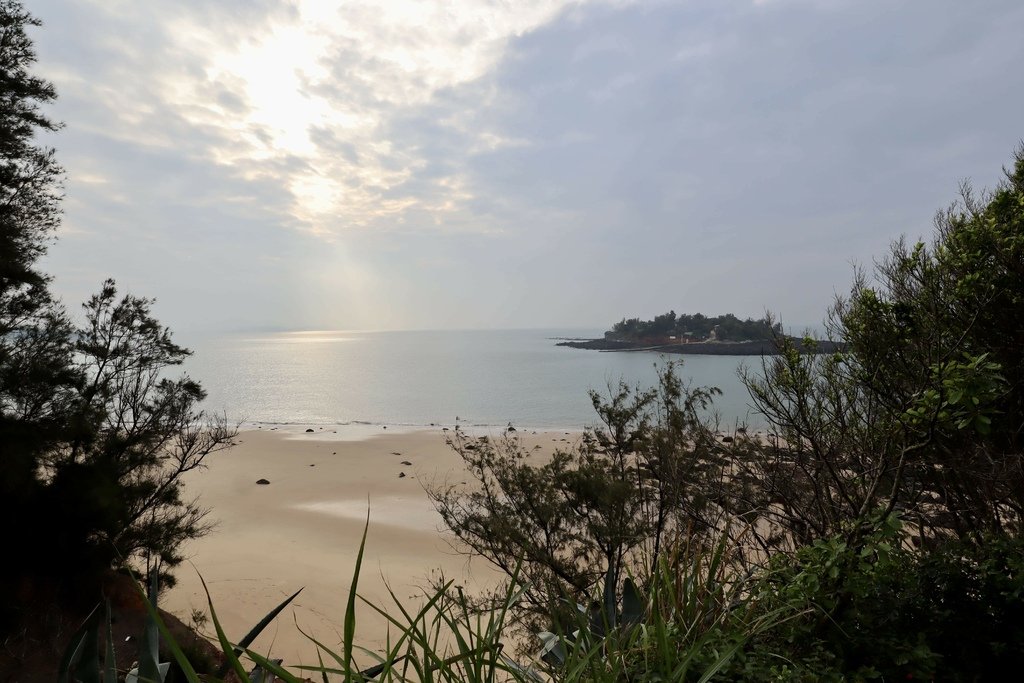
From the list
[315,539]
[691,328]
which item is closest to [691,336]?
[691,328]

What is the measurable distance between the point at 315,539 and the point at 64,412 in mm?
8051

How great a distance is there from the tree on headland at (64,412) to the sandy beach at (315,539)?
211 centimetres

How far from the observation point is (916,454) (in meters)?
4.97

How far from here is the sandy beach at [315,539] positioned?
11.8 metres

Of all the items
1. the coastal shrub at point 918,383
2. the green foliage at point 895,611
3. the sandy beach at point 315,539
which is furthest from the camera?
the sandy beach at point 315,539

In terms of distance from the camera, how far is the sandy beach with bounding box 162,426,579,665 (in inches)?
463

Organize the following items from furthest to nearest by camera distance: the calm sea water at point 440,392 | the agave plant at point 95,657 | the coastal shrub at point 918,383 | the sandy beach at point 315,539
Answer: the calm sea water at point 440,392, the sandy beach at point 315,539, the coastal shrub at point 918,383, the agave plant at point 95,657

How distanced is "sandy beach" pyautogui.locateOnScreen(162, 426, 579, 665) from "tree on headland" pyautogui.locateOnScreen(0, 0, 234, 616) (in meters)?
2.11

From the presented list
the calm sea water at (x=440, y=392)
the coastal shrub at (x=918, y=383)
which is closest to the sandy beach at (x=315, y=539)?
the coastal shrub at (x=918, y=383)

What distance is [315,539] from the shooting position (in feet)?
54.7

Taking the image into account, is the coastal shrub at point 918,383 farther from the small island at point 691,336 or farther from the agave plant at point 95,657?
the small island at point 691,336

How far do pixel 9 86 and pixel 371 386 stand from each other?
55300 mm

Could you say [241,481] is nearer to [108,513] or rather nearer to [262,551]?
[262,551]

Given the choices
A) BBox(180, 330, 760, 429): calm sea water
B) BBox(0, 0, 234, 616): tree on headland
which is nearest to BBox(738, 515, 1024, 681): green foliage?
BBox(0, 0, 234, 616): tree on headland
